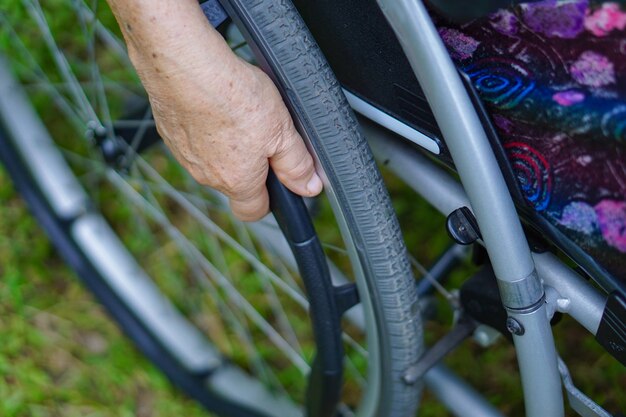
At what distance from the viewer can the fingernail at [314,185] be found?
0.78 meters

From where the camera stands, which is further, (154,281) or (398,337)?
(154,281)

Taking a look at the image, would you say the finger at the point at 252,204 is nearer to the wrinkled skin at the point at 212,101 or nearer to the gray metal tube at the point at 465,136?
the wrinkled skin at the point at 212,101

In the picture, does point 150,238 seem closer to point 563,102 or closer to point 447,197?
point 447,197

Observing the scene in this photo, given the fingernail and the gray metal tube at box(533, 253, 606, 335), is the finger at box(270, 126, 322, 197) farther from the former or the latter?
the gray metal tube at box(533, 253, 606, 335)

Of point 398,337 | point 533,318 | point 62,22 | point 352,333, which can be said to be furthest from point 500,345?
point 62,22

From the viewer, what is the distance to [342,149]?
0.73 metres

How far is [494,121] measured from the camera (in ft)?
2.28

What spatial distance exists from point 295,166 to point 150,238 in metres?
0.85

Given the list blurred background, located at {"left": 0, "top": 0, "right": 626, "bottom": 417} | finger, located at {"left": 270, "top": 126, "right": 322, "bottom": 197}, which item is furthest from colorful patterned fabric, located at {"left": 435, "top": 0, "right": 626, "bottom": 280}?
blurred background, located at {"left": 0, "top": 0, "right": 626, "bottom": 417}

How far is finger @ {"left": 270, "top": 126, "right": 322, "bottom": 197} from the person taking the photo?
0.75 m

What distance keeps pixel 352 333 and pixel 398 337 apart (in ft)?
1.89

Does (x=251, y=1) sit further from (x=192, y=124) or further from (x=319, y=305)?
(x=319, y=305)

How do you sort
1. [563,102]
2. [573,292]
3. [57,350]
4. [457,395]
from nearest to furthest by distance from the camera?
[563,102]
[573,292]
[457,395]
[57,350]

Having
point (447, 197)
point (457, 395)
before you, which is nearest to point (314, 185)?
point (447, 197)
